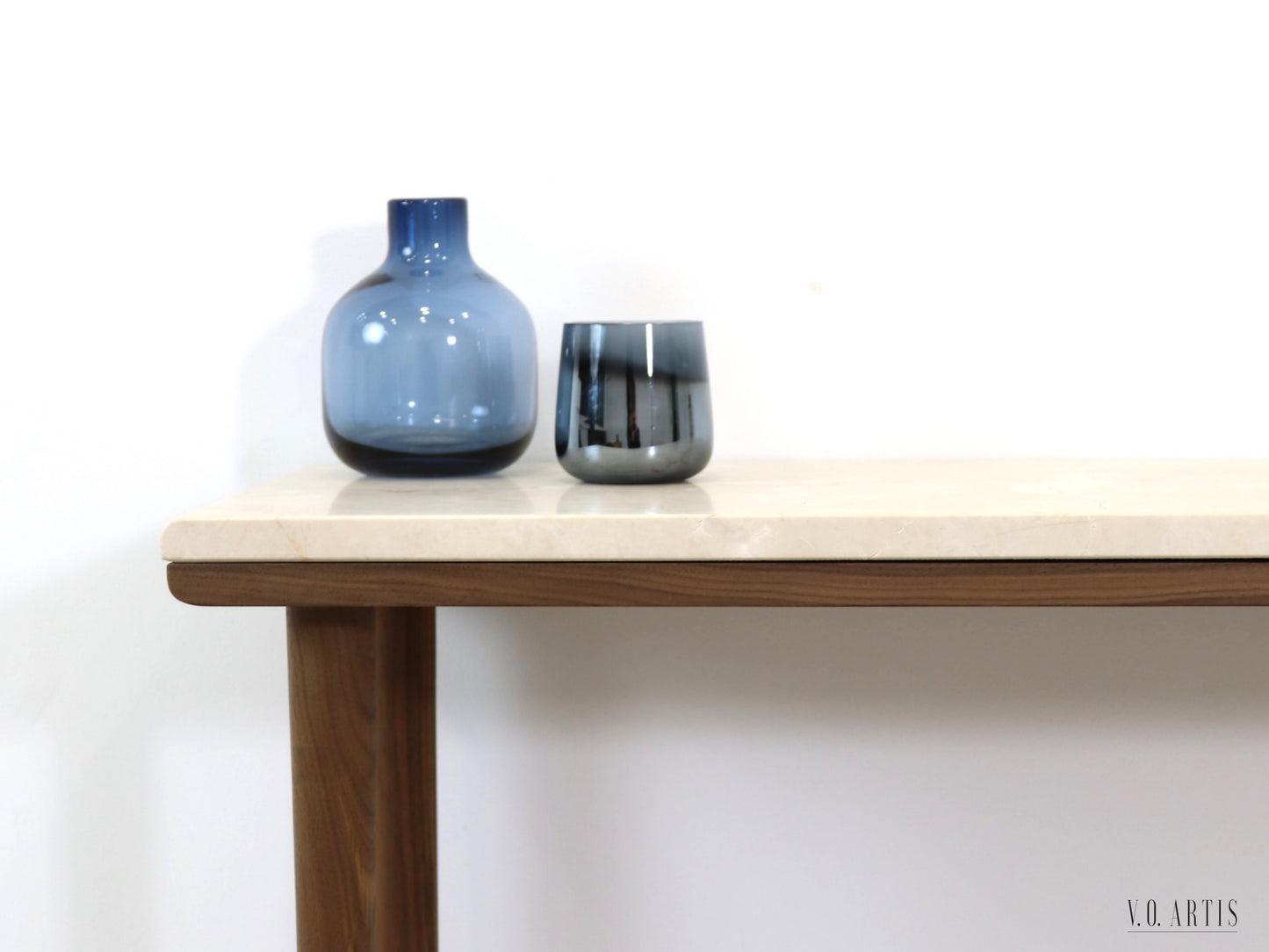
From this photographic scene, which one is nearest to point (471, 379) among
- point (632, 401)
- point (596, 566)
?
point (632, 401)

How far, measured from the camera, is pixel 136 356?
1058 millimetres

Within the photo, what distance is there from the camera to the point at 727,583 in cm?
69

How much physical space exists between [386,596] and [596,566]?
12cm

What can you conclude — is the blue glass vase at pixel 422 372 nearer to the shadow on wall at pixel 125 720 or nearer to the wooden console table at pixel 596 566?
the wooden console table at pixel 596 566

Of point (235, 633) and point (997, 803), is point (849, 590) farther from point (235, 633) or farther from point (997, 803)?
point (235, 633)

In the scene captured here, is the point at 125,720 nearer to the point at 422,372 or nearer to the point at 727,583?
the point at 422,372

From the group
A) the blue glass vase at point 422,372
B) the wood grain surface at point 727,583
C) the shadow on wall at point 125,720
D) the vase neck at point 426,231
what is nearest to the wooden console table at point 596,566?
the wood grain surface at point 727,583

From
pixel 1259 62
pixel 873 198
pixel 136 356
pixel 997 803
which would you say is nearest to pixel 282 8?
pixel 136 356

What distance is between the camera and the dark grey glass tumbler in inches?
32.2

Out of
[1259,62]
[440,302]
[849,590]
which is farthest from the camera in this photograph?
[1259,62]

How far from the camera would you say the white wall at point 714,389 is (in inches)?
39.9

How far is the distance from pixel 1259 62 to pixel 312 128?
2.57 feet

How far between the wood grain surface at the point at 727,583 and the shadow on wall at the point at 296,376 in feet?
1.23

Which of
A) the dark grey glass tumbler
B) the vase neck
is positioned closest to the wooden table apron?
the dark grey glass tumbler
